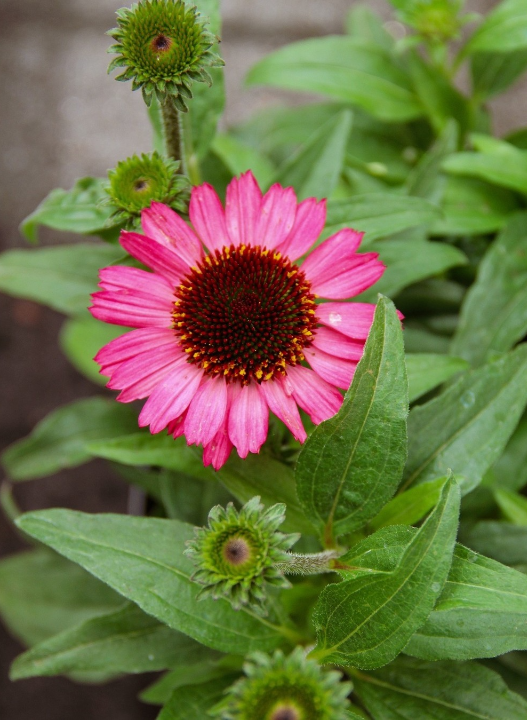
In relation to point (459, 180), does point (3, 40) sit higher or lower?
higher

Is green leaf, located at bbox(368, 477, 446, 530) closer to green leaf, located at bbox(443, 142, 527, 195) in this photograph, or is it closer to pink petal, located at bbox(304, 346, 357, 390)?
pink petal, located at bbox(304, 346, 357, 390)

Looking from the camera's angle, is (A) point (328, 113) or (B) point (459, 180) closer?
(B) point (459, 180)

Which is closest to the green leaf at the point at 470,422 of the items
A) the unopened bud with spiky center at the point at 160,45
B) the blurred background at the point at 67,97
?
the unopened bud with spiky center at the point at 160,45

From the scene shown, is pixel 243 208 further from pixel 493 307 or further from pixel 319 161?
pixel 493 307

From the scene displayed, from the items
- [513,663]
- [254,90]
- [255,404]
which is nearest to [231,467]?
[255,404]

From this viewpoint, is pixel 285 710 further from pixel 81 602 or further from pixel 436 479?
pixel 81 602

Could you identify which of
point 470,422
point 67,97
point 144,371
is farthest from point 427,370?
point 67,97
